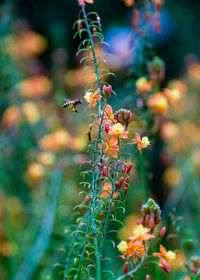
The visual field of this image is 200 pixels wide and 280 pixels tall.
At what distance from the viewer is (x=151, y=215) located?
90cm

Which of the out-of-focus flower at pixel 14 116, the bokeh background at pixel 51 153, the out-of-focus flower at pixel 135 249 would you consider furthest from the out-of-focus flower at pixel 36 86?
the out-of-focus flower at pixel 135 249

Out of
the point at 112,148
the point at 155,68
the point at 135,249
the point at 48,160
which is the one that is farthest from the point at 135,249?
the point at 48,160

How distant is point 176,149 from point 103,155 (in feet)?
5.03

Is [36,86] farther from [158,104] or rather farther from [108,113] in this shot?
[108,113]

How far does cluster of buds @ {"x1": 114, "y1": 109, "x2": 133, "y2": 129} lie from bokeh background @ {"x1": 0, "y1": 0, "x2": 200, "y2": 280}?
496mm

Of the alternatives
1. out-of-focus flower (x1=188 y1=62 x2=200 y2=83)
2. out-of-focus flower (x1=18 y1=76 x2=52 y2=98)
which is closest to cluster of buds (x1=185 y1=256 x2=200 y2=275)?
out-of-focus flower (x1=188 y1=62 x2=200 y2=83)

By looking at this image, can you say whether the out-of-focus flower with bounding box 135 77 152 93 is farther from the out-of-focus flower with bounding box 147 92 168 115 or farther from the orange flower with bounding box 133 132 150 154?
the orange flower with bounding box 133 132 150 154

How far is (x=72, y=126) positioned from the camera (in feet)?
7.57

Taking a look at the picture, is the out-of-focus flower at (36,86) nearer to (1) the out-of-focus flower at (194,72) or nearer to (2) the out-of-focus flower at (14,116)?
(2) the out-of-focus flower at (14,116)

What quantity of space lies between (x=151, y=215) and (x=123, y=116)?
243 mm

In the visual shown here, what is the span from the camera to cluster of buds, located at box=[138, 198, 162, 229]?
0.89 meters

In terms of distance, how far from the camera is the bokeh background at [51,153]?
1.75m

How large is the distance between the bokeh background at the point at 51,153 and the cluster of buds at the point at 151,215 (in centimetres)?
45

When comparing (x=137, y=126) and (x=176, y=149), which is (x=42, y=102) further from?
(x=137, y=126)
